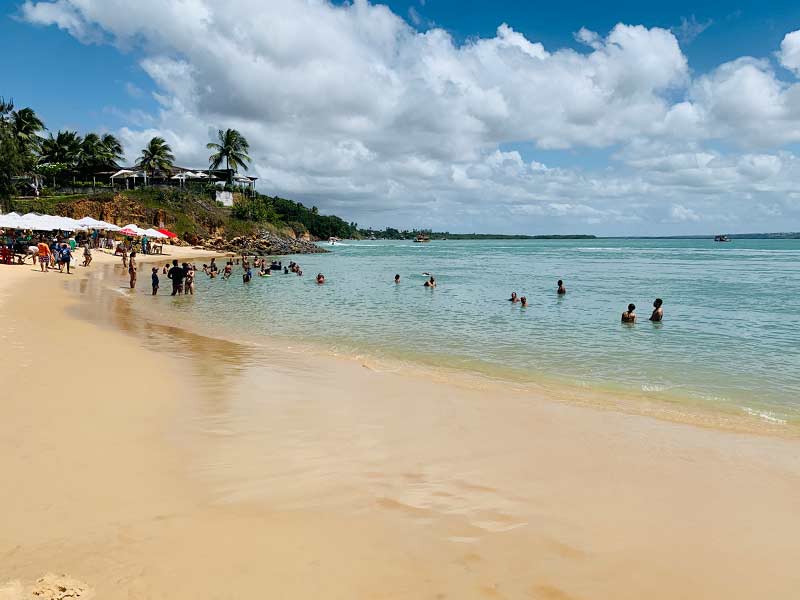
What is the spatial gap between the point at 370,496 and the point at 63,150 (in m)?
83.4

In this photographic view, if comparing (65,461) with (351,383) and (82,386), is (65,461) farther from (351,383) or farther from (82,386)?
(351,383)

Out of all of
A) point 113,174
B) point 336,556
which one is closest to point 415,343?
point 336,556

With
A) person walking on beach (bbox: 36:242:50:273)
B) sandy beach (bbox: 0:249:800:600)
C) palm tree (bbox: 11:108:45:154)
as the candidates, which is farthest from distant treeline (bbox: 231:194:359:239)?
sandy beach (bbox: 0:249:800:600)

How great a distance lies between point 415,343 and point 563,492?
354 inches

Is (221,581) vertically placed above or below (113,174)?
below

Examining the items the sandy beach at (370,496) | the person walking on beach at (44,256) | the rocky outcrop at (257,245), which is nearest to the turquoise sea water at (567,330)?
the sandy beach at (370,496)

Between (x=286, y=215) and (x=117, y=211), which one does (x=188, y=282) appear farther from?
(x=286, y=215)

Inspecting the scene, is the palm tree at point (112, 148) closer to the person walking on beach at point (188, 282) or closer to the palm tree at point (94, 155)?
the palm tree at point (94, 155)

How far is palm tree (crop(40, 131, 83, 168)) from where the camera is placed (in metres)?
70.1

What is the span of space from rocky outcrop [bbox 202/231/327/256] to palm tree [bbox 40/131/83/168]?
23928mm

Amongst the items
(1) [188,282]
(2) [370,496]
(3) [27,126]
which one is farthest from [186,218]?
(2) [370,496]

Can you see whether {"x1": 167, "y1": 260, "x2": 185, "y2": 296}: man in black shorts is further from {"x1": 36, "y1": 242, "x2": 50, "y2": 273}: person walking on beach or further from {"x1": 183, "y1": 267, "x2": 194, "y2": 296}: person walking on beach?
{"x1": 36, "y1": 242, "x2": 50, "y2": 273}: person walking on beach

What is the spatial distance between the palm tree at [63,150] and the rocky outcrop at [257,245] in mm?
23928

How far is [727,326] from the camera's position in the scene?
685 inches
